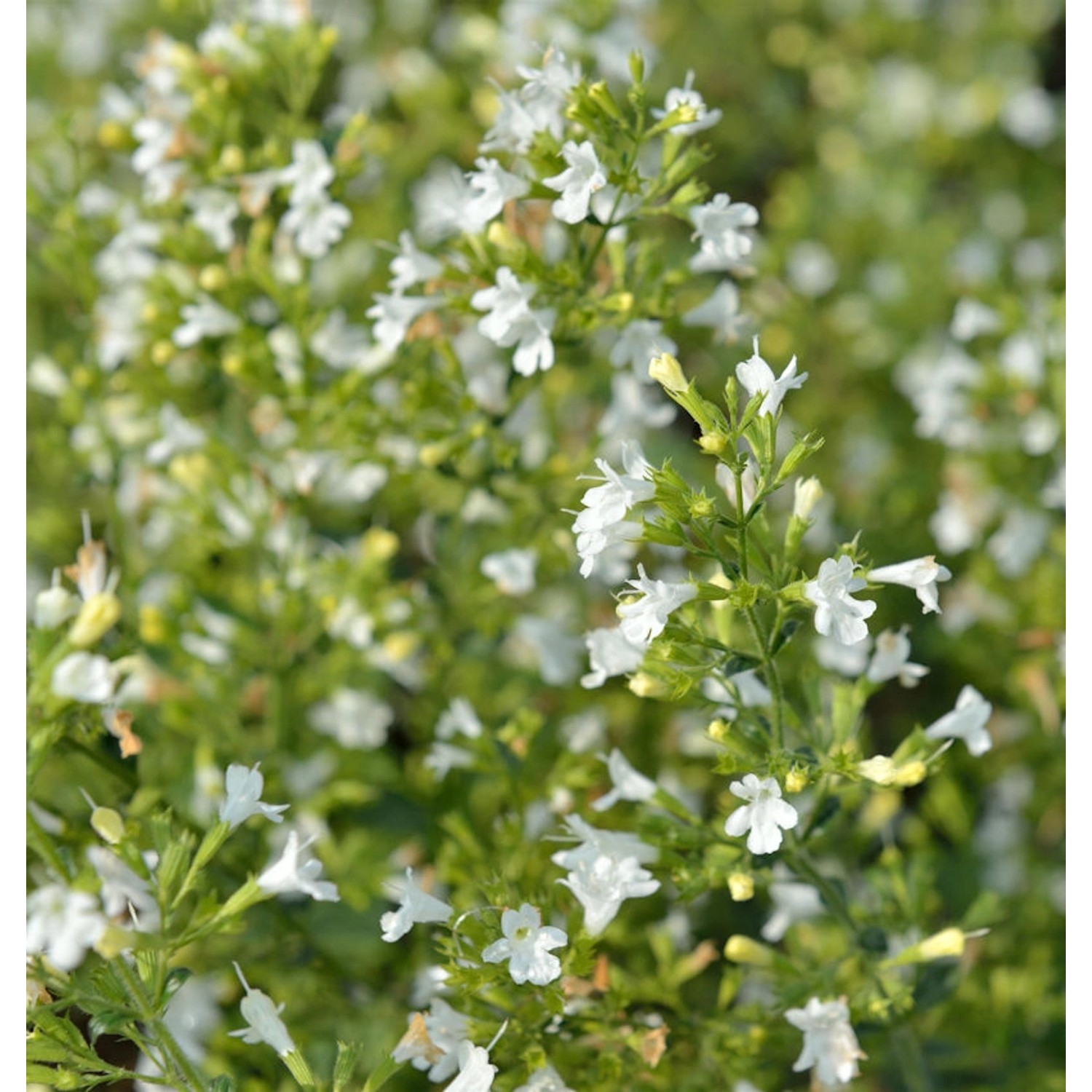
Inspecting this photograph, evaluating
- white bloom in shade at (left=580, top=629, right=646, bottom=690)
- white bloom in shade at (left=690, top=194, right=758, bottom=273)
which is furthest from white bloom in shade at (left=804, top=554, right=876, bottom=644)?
white bloom in shade at (left=690, top=194, right=758, bottom=273)

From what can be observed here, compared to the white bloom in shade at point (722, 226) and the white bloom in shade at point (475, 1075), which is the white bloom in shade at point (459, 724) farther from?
the white bloom in shade at point (722, 226)

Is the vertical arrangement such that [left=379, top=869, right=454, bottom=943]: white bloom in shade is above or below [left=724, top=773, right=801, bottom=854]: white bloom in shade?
below

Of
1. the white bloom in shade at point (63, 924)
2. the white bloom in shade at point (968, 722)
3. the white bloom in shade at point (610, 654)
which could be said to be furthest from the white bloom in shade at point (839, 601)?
the white bloom in shade at point (63, 924)

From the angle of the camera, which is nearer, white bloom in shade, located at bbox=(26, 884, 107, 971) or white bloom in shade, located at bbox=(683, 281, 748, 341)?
white bloom in shade, located at bbox=(26, 884, 107, 971)

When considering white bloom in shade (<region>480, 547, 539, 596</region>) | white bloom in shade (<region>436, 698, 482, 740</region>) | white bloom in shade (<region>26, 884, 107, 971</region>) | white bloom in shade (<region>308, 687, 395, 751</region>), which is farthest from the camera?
white bloom in shade (<region>308, 687, 395, 751</region>)

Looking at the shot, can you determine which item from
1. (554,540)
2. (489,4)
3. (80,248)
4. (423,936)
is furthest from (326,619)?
(489,4)

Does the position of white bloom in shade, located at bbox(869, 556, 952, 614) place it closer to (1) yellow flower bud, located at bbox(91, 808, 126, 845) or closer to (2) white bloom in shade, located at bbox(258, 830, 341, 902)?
(2) white bloom in shade, located at bbox(258, 830, 341, 902)
